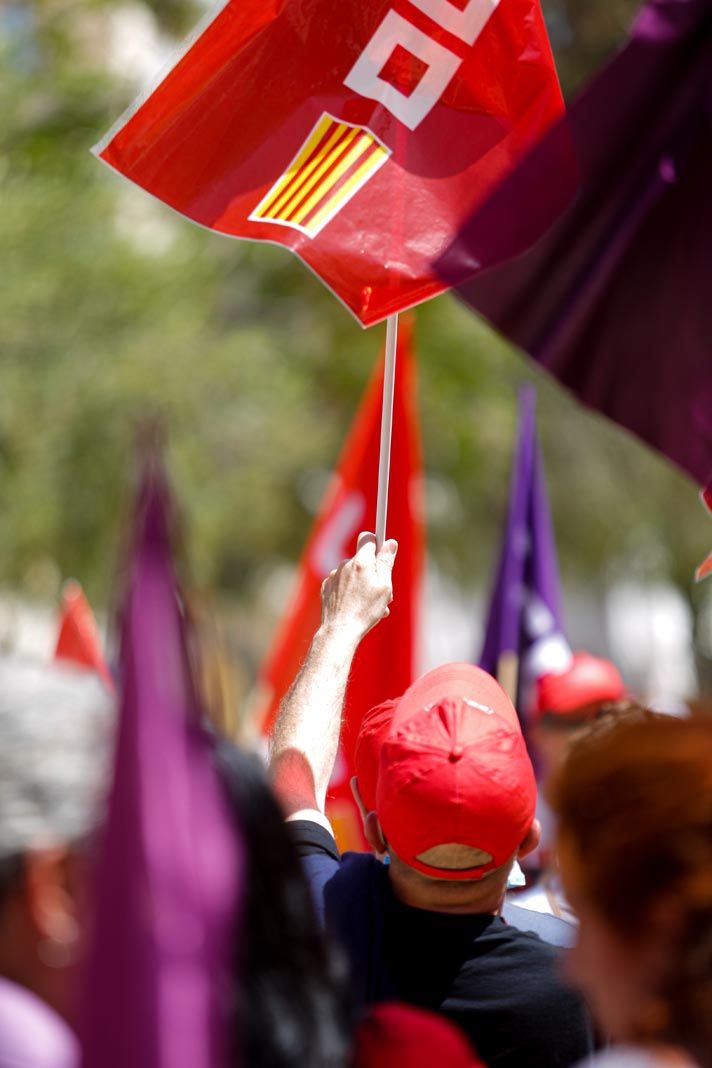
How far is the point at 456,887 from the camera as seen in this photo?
7.97 ft

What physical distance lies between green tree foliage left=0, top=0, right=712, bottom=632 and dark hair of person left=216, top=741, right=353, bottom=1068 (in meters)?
12.2

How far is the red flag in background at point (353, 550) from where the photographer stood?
4344 millimetres

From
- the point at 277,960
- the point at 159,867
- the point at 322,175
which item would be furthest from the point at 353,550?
the point at 159,867

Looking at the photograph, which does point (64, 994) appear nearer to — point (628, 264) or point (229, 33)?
point (628, 264)

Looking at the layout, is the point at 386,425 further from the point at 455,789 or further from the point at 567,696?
the point at 567,696

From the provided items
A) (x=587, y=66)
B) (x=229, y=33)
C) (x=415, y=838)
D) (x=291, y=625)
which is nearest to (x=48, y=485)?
(x=587, y=66)

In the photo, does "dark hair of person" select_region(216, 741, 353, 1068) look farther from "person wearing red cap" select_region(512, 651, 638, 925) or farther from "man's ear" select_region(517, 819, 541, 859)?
"person wearing red cap" select_region(512, 651, 638, 925)

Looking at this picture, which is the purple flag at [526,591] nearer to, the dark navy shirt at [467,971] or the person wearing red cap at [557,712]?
the person wearing red cap at [557,712]

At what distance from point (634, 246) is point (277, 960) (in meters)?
2.19

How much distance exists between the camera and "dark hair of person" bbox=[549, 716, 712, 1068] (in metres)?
1.69

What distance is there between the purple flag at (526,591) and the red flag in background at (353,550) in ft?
1.09

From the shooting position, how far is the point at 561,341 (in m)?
3.58

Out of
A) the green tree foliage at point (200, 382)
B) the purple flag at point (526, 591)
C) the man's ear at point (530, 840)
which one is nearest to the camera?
the man's ear at point (530, 840)

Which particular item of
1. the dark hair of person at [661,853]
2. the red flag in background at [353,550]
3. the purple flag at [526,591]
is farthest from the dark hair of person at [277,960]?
the purple flag at [526,591]
